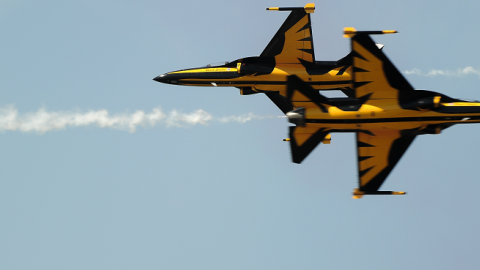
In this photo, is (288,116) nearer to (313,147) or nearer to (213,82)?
(313,147)

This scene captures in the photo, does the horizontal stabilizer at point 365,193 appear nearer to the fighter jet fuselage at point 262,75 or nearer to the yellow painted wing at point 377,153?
the yellow painted wing at point 377,153

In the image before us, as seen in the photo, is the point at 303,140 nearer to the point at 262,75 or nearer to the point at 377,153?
the point at 377,153

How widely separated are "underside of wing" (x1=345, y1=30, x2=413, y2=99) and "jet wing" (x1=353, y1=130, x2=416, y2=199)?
2.49m

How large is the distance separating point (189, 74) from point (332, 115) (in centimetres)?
1293

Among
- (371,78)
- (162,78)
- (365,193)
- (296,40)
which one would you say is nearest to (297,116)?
(371,78)

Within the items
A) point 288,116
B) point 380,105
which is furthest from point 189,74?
point 380,105

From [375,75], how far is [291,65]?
872 cm

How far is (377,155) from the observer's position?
138 feet

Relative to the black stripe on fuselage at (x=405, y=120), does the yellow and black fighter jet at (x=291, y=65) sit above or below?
above

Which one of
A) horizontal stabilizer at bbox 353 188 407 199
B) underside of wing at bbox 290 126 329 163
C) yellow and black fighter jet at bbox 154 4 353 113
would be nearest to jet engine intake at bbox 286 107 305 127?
underside of wing at bbox 290 126 329 163

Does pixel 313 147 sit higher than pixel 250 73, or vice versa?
pixel 250 73

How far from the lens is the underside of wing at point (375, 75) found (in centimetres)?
3931

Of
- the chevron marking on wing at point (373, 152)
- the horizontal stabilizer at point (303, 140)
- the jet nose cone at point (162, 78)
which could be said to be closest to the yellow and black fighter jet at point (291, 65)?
the jet nose cone at point (162, 78)

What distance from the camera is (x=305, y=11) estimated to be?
47438 mm
